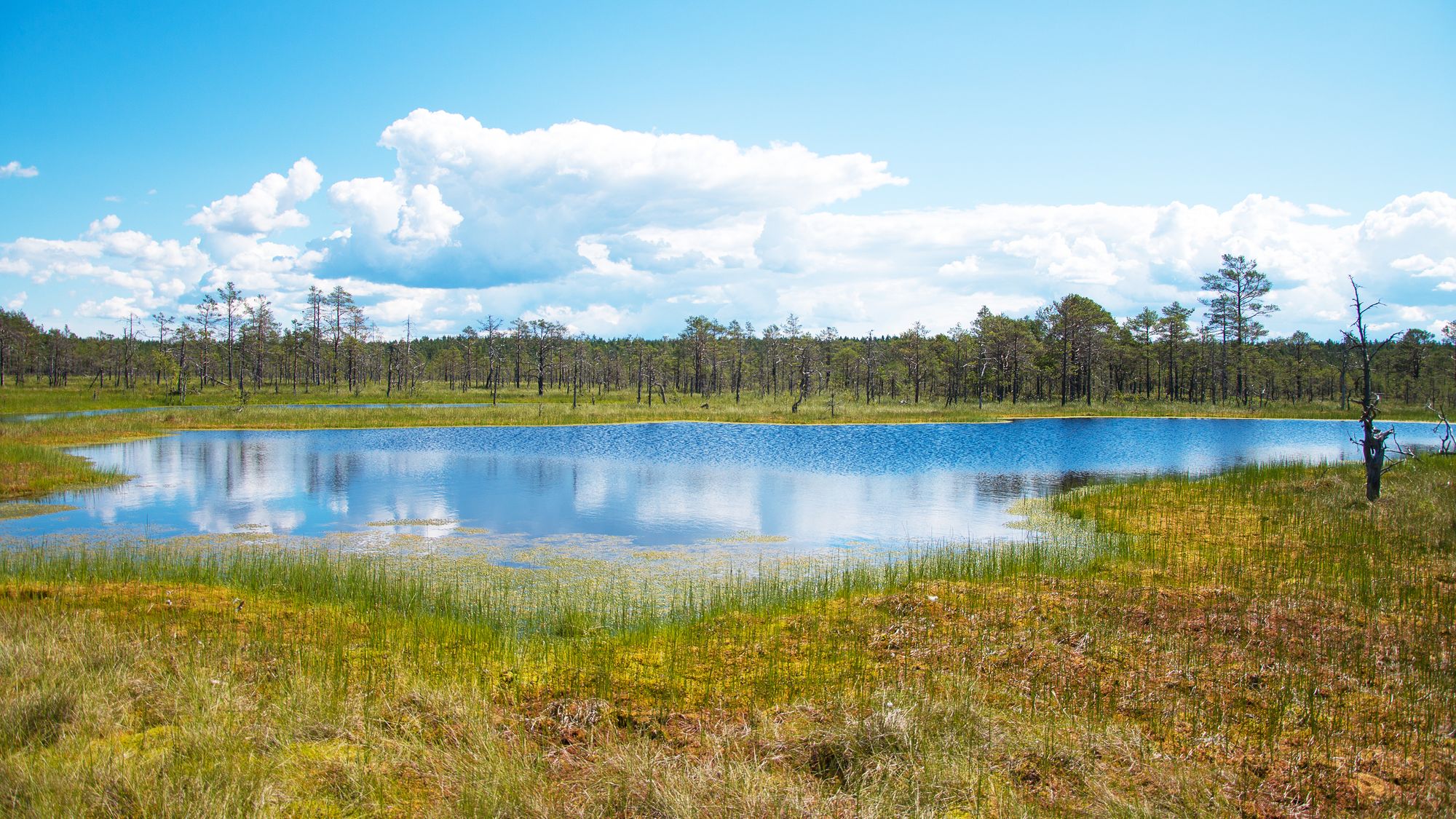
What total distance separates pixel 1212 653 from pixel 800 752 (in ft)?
18.2

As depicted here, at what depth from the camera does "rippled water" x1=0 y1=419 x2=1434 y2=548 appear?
18219 millimetres

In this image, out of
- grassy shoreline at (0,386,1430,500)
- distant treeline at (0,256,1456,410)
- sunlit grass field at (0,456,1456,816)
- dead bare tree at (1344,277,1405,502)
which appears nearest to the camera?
sunlit grass field at (0,456,1456,816)

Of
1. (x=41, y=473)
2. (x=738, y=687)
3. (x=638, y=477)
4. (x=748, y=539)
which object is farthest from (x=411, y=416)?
(x=738, y=687)

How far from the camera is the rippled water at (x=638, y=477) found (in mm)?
18219

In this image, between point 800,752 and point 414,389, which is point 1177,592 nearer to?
point 800,752

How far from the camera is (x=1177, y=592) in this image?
10.9m

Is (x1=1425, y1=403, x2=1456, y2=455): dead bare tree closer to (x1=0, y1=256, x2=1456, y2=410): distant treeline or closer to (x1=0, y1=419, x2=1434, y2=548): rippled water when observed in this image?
(x1=0, y1=419, x2=1434, y2=548): rippled water

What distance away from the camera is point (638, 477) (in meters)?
27.5

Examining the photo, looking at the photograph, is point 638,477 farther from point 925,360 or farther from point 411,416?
point 925,360

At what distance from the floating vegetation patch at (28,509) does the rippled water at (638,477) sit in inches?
19.9

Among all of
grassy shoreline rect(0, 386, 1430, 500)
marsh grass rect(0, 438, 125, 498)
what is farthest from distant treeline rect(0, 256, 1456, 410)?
marsh grass rect(0, 438, 125, 498)

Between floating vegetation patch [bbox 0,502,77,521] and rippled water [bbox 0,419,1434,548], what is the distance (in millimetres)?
504

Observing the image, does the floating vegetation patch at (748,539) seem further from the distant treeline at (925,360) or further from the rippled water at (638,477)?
the distant treeline at (925,360)

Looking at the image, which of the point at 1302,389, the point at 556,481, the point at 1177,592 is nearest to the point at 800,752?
the point at 1177,592
